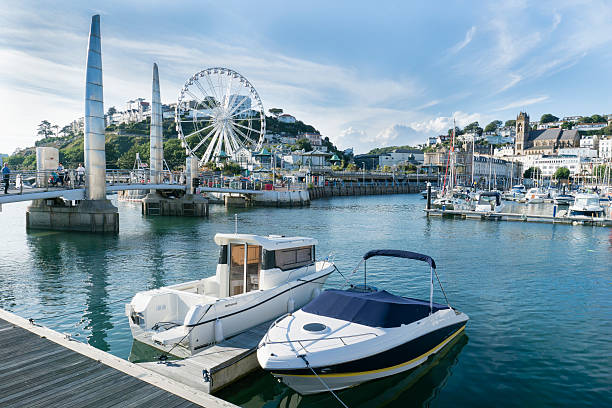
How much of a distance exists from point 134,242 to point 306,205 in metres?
45.6

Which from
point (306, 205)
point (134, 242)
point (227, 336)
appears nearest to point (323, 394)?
point (227, 336)

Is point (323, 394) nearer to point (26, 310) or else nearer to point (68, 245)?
point (26, 310)

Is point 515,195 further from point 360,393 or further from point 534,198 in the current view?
point 360,393

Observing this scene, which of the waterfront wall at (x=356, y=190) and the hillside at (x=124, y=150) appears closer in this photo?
the waterfront wall at (x=356, y=190)

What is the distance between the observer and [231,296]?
12961 millimetres

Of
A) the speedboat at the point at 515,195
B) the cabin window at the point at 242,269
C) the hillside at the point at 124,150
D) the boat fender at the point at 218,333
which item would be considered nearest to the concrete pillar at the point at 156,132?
the cabin window at the point at 242,269

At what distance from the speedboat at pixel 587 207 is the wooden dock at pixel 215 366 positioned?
179 ft

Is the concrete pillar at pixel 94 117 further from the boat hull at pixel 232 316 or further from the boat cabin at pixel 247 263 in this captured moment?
the boat hull at pixel 232 316

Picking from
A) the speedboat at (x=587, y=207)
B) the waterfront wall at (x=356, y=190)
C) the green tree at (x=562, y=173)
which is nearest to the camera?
the speedboat at (x=587, y=207)

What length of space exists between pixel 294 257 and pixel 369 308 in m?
4.14

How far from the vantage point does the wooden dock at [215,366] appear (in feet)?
30.2

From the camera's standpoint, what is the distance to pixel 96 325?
14695 millimetres

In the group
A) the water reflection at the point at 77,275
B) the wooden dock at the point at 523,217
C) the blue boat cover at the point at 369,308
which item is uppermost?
the blue boat cover at the point at 369,308

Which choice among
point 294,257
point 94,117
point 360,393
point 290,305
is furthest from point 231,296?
point 94,117
